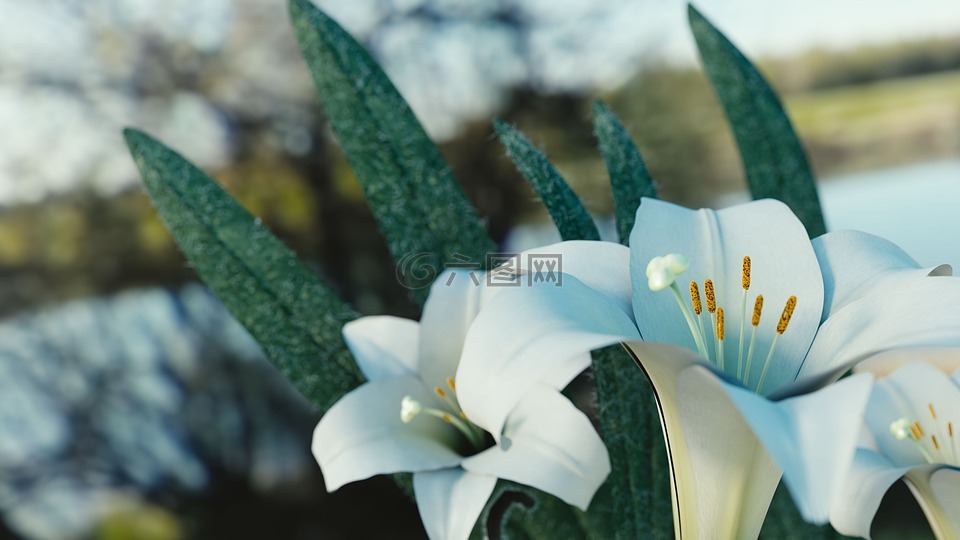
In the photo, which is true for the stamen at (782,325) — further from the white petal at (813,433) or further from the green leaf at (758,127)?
A: the green leaf at (758,127)

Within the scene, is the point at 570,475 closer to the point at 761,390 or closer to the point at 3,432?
the point at 761,390

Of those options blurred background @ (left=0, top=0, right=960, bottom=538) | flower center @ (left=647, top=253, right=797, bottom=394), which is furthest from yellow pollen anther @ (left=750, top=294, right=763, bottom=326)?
blurred background @ (left=0, top=0, right=960, bottom=538)

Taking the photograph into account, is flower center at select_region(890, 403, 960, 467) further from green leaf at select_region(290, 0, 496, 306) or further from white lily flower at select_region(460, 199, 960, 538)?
green leaf at select_region(290, 0, 496, 306)

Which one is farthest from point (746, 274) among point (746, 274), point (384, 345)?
point (384, 345)

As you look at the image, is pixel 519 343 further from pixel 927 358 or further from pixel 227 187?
pixel 227 187

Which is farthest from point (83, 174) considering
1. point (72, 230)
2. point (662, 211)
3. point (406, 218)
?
point (662, 211)

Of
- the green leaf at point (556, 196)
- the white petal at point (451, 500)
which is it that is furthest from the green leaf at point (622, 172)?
the white petal at point (451, 500)

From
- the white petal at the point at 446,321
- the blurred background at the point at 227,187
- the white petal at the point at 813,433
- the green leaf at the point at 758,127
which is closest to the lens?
the white petal at the point at 813,433

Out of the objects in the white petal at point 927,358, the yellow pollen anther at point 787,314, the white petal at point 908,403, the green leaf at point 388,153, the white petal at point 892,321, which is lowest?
the white petal at point 908,403
